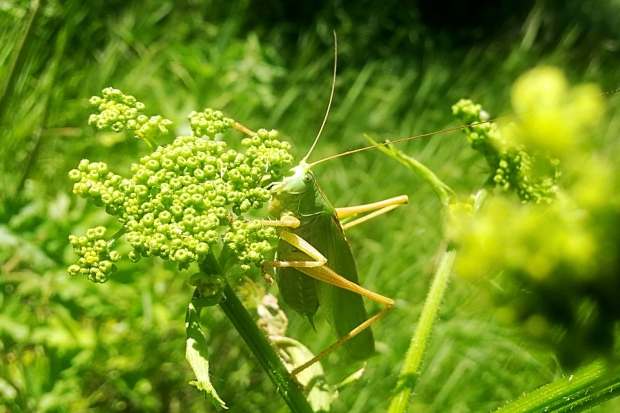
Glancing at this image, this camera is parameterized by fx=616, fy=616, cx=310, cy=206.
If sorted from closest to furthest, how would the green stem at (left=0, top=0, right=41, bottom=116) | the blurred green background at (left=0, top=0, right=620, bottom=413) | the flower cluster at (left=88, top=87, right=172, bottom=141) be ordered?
the flower cluster at (left=88, top=87, right=172, bottom=141), the green stem at (left=0, top=0, right=41, bottom=116), the blurred green background at (left=0, top=0, right=620, bottom=413)

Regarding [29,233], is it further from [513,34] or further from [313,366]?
[513,34]

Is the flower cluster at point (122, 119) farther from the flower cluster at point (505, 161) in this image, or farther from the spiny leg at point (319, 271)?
the flower cluster at point (505, 161)

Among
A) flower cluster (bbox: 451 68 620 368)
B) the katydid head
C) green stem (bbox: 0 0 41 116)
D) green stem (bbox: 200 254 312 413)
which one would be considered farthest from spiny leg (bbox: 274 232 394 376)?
green stem (bbox: 0 0 41 116)

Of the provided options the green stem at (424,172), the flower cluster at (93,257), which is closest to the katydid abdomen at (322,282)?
the green stem at (424,172)

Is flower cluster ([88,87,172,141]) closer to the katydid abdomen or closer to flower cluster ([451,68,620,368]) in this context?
the katydid abdomen

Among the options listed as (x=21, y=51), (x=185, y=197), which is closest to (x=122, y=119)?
(x=185, y=197)

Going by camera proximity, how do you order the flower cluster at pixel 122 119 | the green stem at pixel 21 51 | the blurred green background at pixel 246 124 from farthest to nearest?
the blurred green background at pixel 246 124, the green stem at pixel 21 51, the flower cluster at pixel 122 119

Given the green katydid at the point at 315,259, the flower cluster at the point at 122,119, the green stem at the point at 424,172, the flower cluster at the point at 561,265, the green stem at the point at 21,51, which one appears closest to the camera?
the flower cluster at the point at 561,265
